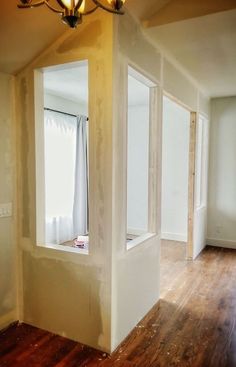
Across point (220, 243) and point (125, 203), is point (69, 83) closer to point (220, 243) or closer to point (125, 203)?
point (125, 203)

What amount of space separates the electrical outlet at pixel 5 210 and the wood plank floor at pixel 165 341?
3.34 feet

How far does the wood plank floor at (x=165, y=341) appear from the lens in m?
2.17

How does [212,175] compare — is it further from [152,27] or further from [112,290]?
[112,290]

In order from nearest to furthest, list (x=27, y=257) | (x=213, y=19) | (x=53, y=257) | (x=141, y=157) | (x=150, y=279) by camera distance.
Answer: (x=213, y=19), (x=53, y=257), (x=27, y=257), (x=150, y=279), (x=141, y=157)

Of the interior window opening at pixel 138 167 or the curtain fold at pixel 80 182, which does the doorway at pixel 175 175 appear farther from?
the curtain fold at pixel 80 182

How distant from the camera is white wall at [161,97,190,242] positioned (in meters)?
5.52

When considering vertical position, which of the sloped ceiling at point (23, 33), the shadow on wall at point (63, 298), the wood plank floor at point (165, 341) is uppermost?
the sloped ceiling at point (23, 33)

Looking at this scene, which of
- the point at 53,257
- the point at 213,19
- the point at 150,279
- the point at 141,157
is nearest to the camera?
the point at 213,19

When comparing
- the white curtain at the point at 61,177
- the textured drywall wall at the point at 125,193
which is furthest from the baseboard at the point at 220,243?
the textured drywall wall at the point at 125,193

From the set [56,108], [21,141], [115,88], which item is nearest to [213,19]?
[115,88]

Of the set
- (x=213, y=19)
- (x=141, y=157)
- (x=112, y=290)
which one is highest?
(x=213, y=19)

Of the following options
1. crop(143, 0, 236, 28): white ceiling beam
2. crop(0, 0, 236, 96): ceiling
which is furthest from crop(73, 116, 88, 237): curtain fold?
crop(143, 0, 236, 28): white ceiling beam

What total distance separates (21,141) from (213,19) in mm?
1887

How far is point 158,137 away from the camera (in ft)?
9.62
